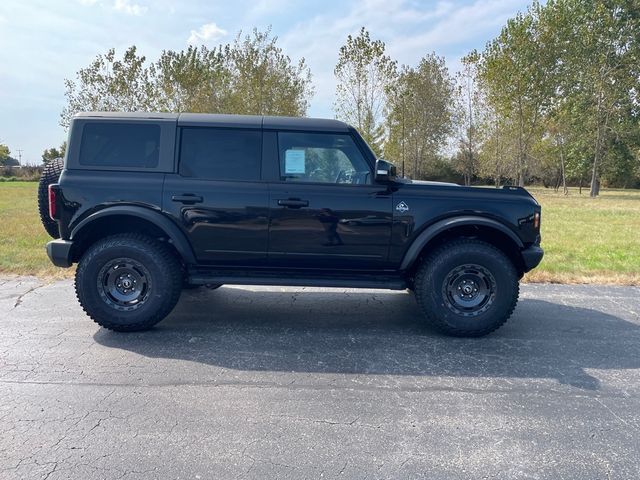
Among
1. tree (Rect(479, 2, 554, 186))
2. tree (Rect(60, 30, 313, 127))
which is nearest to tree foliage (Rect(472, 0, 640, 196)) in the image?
tree (Rect(479, 2, 554, 186))

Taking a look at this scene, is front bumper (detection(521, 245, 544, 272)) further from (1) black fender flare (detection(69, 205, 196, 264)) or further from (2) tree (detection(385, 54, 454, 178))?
(2) tree (detection(385, 54, 454, 178))

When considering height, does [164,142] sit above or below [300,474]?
above

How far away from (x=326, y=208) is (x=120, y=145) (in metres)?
2.08

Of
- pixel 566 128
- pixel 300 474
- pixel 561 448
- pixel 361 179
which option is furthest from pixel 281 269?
pixel 566 128

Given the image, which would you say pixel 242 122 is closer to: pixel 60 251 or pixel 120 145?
pixel 120 145

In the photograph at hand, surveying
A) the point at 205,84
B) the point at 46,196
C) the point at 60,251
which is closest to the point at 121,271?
the point at 60,251

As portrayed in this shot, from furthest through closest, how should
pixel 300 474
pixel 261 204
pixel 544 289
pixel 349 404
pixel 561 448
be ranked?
1. pixel 544 289
2. pixel 261 204
3. pixel 349 404
4. pixel 561 448
5. pixel 300 474

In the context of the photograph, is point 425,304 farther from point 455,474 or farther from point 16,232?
point 16,232

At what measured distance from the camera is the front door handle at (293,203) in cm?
421

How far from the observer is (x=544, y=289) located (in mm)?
6078

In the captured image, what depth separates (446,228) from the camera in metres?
4.16

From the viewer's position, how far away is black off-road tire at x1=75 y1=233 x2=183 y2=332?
13.9 feet

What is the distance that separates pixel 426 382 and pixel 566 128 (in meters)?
34.5

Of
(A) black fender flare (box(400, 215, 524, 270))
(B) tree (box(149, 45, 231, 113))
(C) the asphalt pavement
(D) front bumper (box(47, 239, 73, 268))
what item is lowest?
(C) the asphalt pavement
